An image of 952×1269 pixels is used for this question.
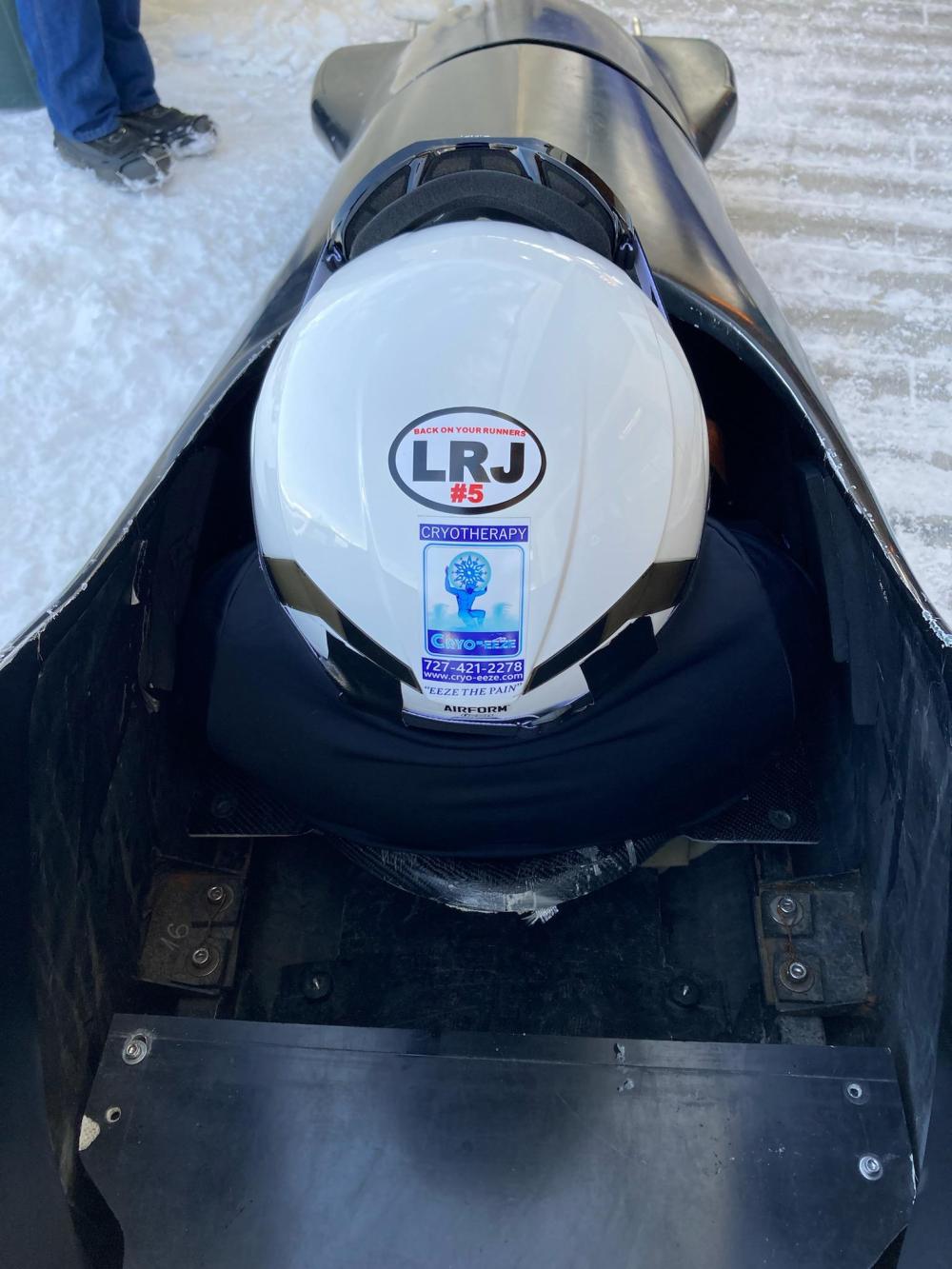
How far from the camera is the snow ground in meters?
2.14

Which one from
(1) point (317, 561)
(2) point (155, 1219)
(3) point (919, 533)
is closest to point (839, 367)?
(3) point (919, 533)

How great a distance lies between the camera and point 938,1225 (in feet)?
2.65

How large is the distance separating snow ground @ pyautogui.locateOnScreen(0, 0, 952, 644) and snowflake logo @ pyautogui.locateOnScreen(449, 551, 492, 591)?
3.85 feet

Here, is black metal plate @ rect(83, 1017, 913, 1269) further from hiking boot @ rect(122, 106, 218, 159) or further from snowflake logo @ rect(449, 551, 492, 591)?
hiking boot @ rect(122, 106, 218, 159)

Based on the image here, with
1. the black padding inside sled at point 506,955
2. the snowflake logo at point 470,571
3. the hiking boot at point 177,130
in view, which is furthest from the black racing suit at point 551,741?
the hiking boot at point 177,130

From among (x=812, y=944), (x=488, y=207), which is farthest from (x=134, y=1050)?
(x=488, y=207)

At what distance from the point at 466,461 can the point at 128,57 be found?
95.8 inches

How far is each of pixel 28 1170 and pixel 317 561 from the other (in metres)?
0.57

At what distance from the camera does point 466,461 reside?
984 mm

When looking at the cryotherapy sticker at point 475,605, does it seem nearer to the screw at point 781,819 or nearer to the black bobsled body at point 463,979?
the black bobsled body at point 463,979

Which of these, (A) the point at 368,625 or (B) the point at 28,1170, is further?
(A) the point at 368,625

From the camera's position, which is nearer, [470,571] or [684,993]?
[470,571]

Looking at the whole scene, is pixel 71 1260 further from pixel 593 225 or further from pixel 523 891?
pixel 593 225

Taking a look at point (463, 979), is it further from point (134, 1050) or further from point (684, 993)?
point (134, 1050)
